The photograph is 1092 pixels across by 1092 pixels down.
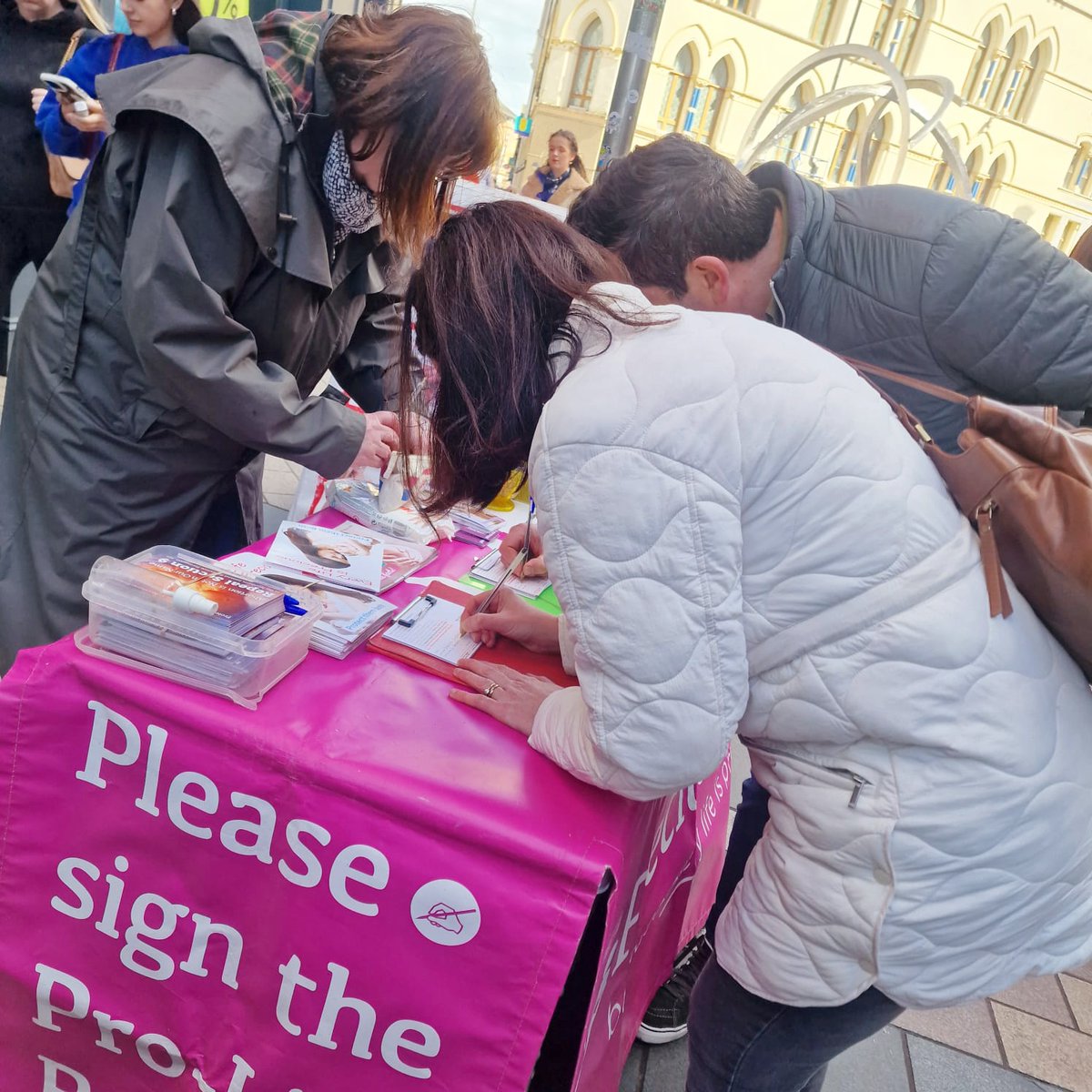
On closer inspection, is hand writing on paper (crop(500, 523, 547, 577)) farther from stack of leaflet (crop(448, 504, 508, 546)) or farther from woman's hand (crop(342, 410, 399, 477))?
woman's hand (crop(342, 410, 399, 477))

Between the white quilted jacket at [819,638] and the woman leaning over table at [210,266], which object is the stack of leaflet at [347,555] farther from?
the white quilted jacket at [819,638]

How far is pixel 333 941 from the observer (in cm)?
99

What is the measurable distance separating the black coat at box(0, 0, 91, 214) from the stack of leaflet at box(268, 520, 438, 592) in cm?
235

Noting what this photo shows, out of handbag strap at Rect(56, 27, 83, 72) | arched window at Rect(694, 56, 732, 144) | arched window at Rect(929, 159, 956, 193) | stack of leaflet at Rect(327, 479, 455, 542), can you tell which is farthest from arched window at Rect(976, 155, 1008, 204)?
stack of leaflet at Rect(327, 479, 455, 542)

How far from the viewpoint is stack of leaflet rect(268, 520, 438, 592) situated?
143cm

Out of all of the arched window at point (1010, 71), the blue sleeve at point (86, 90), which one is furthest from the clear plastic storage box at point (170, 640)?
the arched window at point (1010, 71)

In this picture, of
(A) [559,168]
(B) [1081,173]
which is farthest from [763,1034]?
(B) [1081,173]

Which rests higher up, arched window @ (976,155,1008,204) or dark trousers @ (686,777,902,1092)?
arched window @ (976,155,1008,204)

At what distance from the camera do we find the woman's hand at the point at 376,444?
1.60m

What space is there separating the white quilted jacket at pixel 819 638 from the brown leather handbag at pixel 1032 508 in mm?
21

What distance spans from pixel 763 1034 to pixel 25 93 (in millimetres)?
3596

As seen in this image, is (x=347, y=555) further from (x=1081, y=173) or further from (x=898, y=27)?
(x=1081, y=173)

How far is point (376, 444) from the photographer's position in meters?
1.62

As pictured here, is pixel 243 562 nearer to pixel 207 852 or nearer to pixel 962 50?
pixel 207 852
